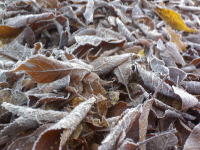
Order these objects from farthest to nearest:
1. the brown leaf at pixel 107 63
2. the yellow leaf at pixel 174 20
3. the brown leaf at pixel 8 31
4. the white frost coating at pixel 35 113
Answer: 1. the yellow leaf at pixel 174 20
2. the brown leaf at pixel 8 31
3. the brown leaf at pixel 107 63
4. the white frost coating at pixel 35 113

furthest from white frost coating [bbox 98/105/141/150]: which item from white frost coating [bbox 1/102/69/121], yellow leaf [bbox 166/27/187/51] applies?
yellow leaf [bbox 166/27/187/51]

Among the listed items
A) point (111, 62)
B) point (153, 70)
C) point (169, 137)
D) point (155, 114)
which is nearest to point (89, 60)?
point (111, 62)

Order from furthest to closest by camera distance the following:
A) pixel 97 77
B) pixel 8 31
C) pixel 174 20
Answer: pixel 174 20 < pixel 8 31 < pixel 97 77

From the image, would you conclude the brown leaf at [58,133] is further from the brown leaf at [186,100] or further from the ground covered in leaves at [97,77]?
the brown leaf at [186,100]

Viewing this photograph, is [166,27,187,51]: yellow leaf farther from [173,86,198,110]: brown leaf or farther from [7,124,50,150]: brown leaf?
[7,124,50,150]: brown leaf

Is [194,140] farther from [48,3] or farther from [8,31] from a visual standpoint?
[48,3]

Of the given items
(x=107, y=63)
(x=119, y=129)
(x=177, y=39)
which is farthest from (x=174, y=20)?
(x=119, y=129)

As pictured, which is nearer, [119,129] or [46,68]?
[119,129]

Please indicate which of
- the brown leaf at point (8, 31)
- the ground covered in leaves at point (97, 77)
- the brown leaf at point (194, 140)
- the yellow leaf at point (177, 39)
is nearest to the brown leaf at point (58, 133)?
the ground covered in leaves at point (97, 77)
